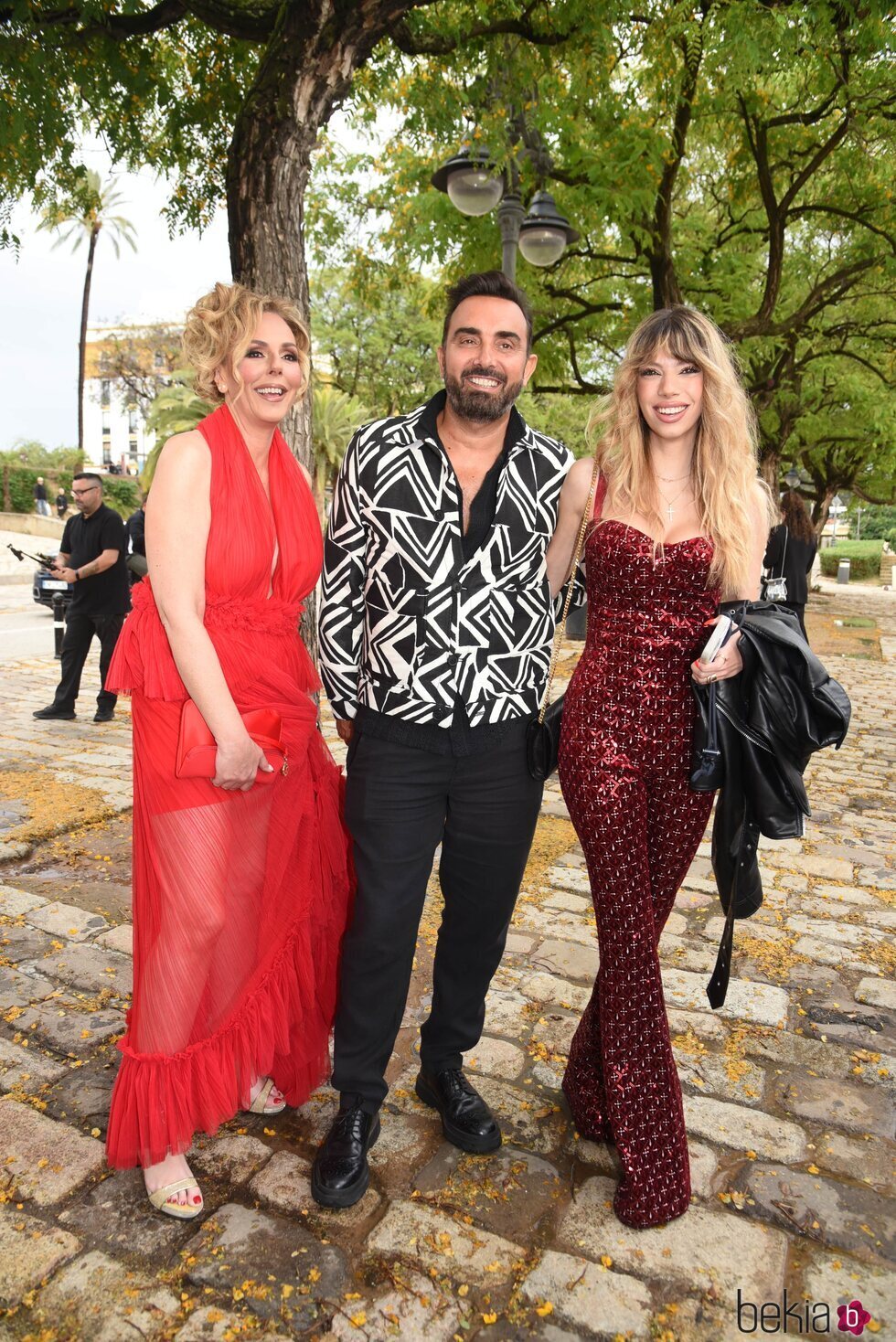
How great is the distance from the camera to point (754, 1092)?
3.08 m

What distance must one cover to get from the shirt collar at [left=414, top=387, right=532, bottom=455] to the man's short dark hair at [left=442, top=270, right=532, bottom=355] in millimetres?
178

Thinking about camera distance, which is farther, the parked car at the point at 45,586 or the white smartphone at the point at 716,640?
the parked car at the point at 45,586

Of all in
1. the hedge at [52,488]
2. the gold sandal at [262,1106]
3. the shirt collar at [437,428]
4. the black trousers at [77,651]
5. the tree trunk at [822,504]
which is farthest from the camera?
the hedge at [52,488]

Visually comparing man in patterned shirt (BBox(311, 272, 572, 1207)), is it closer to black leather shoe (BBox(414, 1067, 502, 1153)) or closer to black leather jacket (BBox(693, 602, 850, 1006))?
Result: black leather shoe (BBox(414, 1067, 502, 1153))

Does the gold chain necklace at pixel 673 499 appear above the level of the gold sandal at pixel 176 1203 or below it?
above

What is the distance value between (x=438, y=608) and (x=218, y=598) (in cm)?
61

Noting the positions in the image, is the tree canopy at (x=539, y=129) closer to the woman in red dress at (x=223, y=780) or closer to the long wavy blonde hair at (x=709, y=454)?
the woman in red dress at (x=223, y=780)

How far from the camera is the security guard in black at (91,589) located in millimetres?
8625

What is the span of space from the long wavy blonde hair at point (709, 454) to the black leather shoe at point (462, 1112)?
1.67 meters

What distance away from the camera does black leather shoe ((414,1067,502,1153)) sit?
2721 millimetres

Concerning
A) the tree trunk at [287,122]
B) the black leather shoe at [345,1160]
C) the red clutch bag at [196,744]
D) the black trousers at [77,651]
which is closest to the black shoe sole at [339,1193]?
the black leather shoe at [345,1160]

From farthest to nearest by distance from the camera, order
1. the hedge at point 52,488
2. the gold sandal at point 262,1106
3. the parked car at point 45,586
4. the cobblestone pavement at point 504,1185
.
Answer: the hedge at point 52,488 → the parked car at point 45,586 → the gold sandal at point 262,1106 → the cobblestone pavement at point 504,1185

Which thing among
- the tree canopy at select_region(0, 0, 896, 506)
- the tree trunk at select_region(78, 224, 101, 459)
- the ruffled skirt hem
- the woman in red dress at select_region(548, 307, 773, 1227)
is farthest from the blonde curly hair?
the tree trunk at select_region(78, 224, 101, 459)
